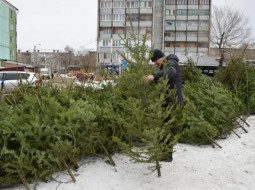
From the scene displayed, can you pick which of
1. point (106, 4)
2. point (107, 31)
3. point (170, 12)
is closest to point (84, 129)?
point (107, 31)

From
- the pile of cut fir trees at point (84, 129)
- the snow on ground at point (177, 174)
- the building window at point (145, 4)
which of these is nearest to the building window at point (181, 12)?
the building window at point (145, 4)

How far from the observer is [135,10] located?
180 ft

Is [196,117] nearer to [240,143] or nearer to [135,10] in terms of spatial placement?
[240,143]

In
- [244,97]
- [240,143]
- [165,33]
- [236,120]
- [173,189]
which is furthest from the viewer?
[165,33]

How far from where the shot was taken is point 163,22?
190 ft

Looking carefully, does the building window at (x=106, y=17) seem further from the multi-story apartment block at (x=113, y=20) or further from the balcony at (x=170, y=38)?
the balcony at (x=170, y=38)

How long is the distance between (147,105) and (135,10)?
5403 centimetres

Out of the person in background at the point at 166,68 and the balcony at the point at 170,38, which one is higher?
the balcony at the point at 170,38

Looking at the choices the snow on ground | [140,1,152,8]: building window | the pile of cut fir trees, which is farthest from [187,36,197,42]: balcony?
the pile of cut fir trees

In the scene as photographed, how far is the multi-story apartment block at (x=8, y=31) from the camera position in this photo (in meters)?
47.3

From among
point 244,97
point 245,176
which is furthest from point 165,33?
point 245,176

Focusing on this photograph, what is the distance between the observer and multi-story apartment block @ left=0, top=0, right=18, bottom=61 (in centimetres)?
4731

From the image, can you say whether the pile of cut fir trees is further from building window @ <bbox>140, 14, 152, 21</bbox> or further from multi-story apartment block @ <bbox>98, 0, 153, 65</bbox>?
building window @ <bbox>140, 14, 152, 21</bbox>

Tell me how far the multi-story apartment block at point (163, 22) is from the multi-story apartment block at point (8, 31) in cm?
1559
